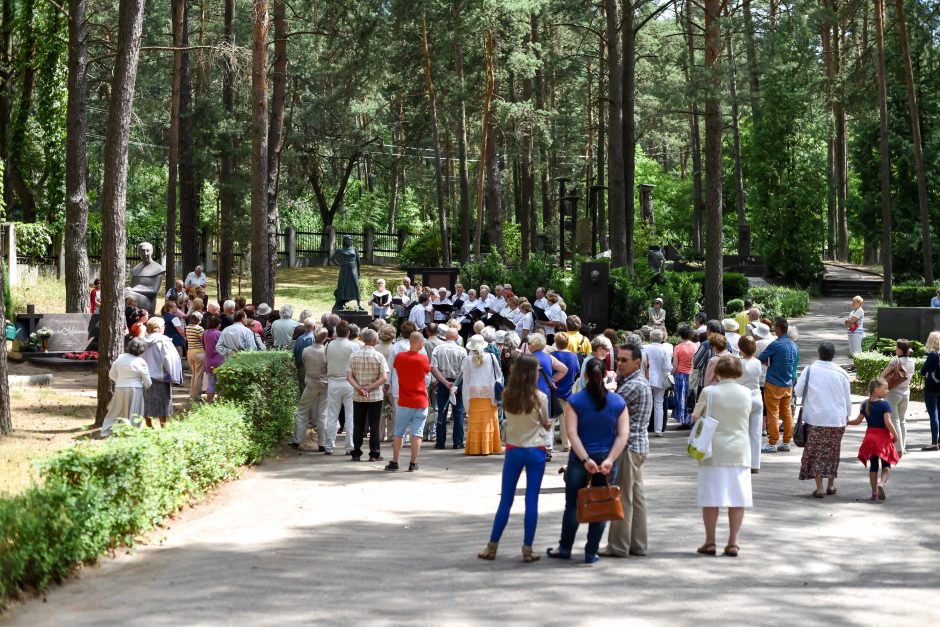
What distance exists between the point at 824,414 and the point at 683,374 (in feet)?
18.5

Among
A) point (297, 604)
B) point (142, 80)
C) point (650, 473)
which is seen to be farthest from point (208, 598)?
point (142, 80)

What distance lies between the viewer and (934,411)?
50.8ft

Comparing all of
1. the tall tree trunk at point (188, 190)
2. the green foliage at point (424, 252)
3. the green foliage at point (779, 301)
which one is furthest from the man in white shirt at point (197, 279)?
the green foliage at point (424, 252)

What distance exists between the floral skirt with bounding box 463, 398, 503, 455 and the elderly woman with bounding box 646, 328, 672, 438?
2.70 m

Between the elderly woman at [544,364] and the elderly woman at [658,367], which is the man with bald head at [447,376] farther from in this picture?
the elderly woman at [658,367]

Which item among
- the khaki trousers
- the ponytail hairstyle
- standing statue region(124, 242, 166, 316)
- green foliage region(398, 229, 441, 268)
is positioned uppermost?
green foliage region(398, 229, 441, 268)

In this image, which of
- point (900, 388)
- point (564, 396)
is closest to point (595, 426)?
point (564, 396)

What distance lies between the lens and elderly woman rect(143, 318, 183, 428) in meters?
14.2

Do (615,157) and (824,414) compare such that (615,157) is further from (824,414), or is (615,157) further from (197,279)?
(824,414)

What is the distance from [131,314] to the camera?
19.5 meters

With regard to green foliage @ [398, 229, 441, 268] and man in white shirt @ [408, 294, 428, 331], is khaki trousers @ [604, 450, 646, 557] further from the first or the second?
green foliage @ [398, 229, 441, 268]


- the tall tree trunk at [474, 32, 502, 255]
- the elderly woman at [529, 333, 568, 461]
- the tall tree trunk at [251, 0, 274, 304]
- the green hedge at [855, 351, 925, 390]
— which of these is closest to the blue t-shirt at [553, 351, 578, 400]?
the elderly woman at [529, 333, 568, 461]

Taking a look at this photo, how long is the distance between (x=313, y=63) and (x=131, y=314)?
28844mm

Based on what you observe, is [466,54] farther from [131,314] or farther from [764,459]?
[764,459]
